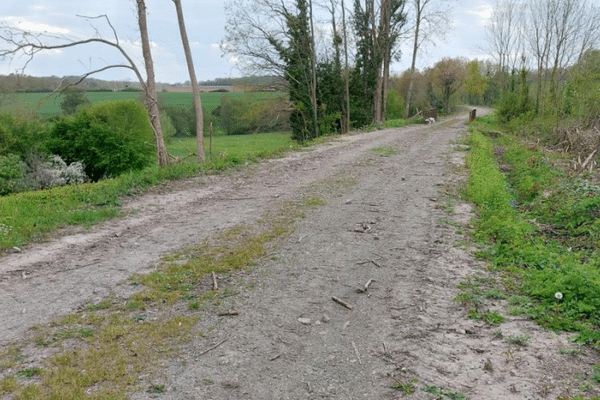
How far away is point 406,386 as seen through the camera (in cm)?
319

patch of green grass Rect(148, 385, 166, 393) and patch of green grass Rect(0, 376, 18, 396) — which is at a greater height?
patch of green grass Rect(0, 376, 18, 396)

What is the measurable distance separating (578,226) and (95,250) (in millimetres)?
6783

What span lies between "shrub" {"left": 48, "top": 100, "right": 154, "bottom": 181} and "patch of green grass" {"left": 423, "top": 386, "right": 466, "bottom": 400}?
84.1ft

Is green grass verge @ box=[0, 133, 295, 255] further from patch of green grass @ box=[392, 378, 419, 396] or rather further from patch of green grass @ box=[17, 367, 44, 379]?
patch of green grass @ box=[392, 378, 419, 396]

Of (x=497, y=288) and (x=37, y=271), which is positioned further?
(x=37, y=271)

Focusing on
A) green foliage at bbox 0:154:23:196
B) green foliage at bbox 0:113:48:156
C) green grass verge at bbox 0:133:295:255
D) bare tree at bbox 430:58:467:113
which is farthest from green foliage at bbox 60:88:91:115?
bare tree at bbox 430:58:467:113

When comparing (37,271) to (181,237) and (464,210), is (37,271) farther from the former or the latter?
(464,210)

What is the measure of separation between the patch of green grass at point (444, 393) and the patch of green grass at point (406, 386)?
0.08 metres

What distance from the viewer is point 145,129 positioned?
3192 cm

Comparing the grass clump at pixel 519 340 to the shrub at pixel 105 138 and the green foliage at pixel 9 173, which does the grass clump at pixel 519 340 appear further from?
the shrub at pixel 105 138

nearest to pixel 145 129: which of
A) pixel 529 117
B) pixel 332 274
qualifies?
pixel 529 117

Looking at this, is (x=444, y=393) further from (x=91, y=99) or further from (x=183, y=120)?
(x=183, y=120)

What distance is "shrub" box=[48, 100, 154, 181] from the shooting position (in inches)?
1104

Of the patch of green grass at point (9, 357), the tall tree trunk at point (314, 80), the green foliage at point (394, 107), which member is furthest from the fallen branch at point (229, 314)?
the green foliage at point (394, 107)
